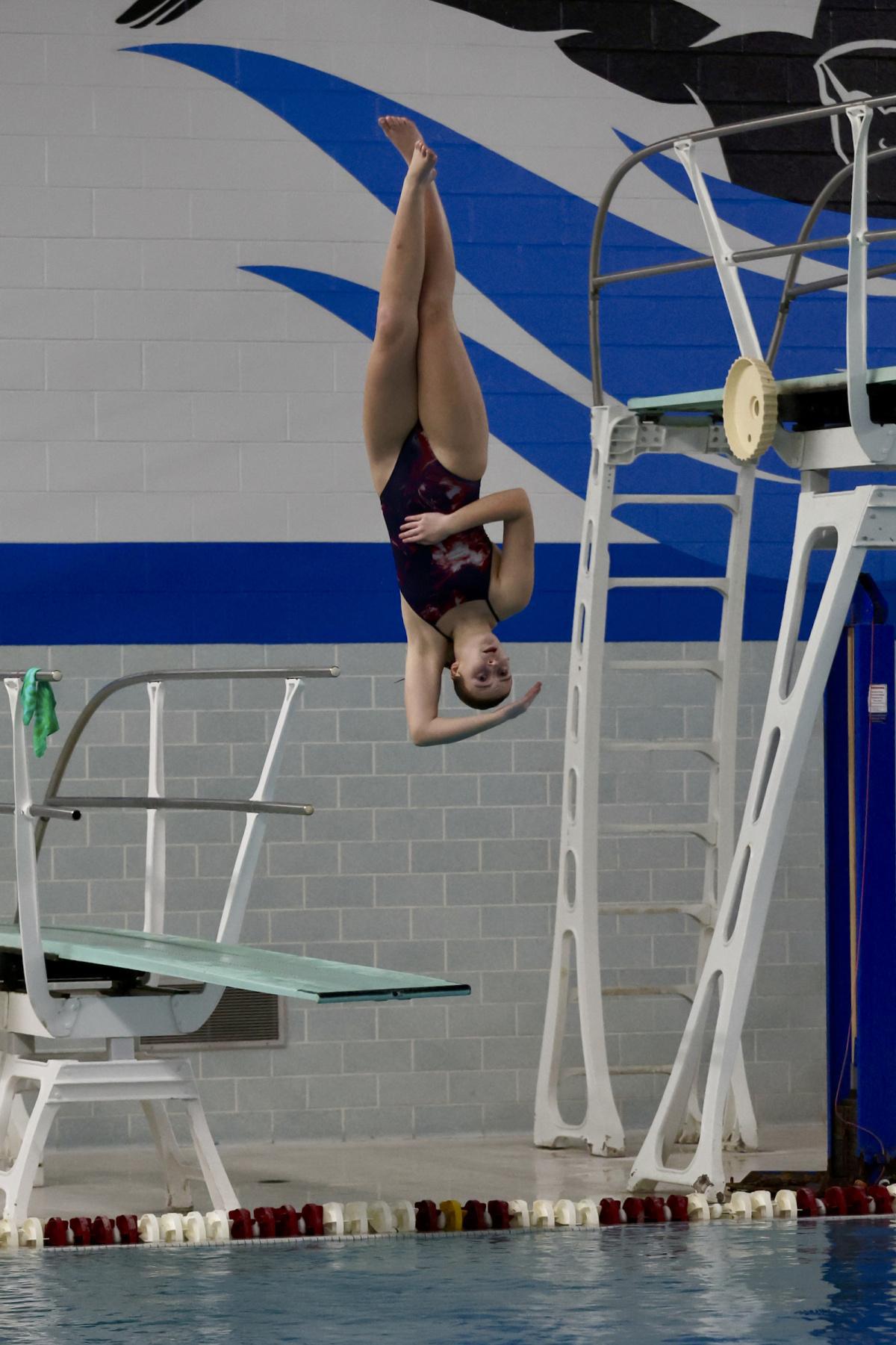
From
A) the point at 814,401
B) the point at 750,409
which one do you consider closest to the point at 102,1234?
the point at 750,409

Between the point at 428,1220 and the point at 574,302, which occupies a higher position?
the point at 574,302

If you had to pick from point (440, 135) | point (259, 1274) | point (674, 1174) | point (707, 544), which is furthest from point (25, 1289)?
point (440, 135)

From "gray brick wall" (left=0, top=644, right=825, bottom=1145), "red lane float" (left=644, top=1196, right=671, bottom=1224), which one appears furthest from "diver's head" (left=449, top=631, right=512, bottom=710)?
"gray brick wall" (left=0, top=644, right=825, bottom=1145)

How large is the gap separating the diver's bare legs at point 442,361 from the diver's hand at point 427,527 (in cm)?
17

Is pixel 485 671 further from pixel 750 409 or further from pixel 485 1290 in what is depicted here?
pixel 485 1290

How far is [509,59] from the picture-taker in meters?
8.30

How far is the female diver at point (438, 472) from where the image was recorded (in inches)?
200

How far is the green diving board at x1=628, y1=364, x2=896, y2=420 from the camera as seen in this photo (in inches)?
246

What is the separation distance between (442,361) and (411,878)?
3.43 m

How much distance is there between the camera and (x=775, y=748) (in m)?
6.67

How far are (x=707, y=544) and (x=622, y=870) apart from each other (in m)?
1.30

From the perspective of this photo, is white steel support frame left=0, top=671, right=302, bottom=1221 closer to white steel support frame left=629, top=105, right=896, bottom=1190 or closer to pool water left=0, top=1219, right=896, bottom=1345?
pool water left=0, top=1219, right=896, bottom=1345

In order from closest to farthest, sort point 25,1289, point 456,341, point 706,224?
point 456,341 → point 25,1289 → point 706,224

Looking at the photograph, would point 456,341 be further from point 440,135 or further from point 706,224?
point 440,135
